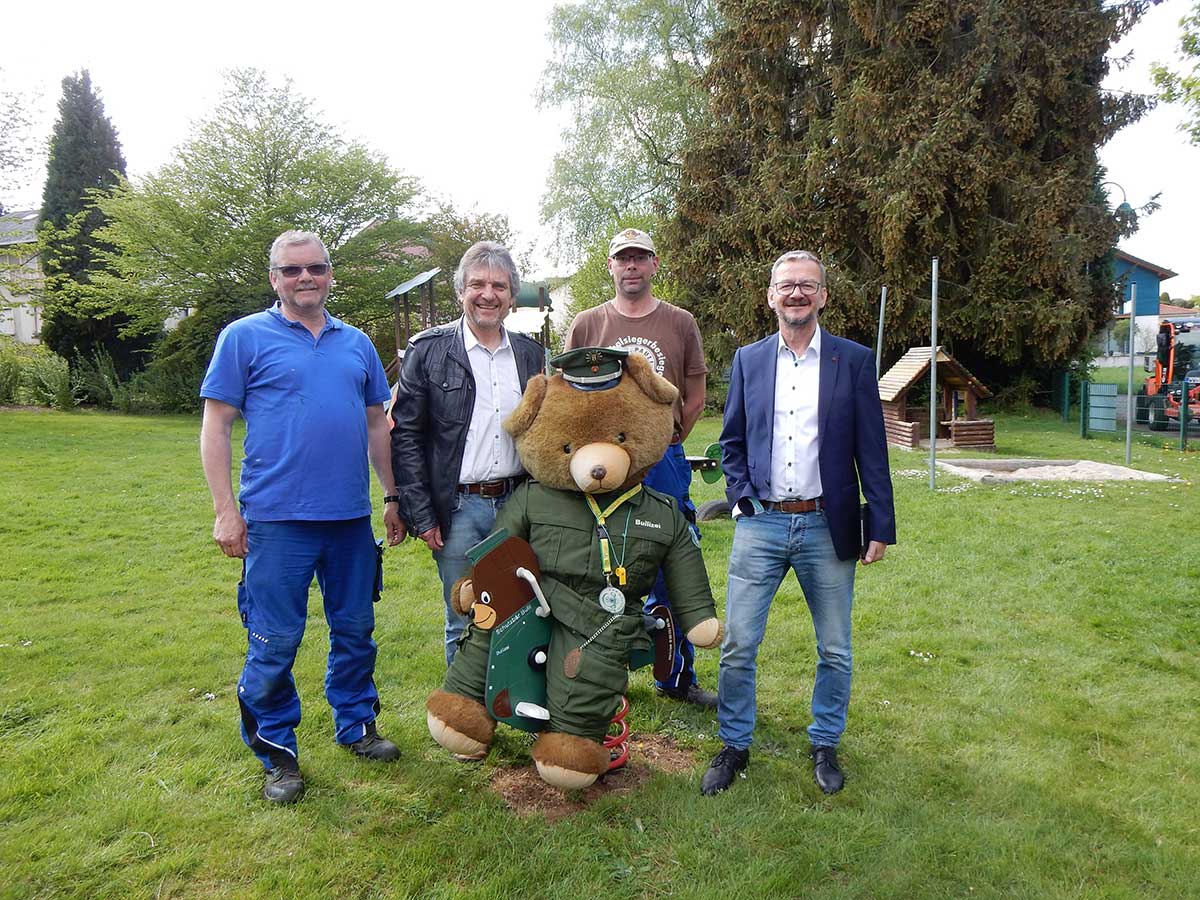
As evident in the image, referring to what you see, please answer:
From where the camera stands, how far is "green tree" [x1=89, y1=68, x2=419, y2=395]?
70.2ft

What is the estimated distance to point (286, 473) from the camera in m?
3.00

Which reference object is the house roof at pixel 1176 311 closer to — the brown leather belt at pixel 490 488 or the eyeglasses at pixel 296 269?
the brown leather belt at pixel 490 488

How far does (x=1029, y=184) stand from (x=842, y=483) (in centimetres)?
1708

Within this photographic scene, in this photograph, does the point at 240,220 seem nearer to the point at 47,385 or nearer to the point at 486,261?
the point at 47,385

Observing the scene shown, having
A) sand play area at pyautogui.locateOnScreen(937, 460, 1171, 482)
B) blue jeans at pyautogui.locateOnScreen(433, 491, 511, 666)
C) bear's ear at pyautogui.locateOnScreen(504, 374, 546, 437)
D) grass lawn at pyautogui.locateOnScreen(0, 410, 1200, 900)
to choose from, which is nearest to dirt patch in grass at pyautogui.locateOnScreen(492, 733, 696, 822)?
grass lawn at pyautogui.locateOnScreen(0, 410, 1200, 900)

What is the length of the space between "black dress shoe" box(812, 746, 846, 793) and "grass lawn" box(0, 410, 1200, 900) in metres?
0.06

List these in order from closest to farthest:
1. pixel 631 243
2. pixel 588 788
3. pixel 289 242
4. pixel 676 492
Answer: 1. pixel 289 242
2. pixel 588 788
3. pixel 631 243
4. pixel 676 492

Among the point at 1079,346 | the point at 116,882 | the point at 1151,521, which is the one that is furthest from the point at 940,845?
the point at 1079,346

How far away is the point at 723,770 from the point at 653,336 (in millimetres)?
1953

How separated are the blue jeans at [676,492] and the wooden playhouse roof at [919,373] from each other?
33.0 feet

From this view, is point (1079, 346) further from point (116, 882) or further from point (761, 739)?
point (116, 882)

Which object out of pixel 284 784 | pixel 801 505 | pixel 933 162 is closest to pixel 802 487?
pixel 801 505

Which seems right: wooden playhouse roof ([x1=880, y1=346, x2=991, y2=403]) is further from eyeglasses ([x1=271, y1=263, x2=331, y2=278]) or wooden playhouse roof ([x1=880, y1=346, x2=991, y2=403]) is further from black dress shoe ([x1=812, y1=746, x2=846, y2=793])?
eyeglasses ([x1=271, y1=263, x2=331, y2=278])

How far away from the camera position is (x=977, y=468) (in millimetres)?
11094
